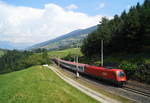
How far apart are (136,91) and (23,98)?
65.3 ft

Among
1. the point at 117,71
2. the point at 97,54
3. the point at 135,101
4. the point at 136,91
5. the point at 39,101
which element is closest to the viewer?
the point at 39,101

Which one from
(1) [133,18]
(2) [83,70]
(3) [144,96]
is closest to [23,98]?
(3) [144,96]

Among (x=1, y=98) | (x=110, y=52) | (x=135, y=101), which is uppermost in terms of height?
(x=110, y=52)

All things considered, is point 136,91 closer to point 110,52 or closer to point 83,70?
point 83,70

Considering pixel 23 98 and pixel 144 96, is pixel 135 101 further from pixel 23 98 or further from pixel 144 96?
pixel 23 98

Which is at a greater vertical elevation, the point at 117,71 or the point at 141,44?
the point at 141,44

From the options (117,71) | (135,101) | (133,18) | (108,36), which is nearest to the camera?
(135,101)

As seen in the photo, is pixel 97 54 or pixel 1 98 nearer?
pixel 1 98

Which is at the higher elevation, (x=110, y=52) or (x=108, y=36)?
(x=108, y=36)

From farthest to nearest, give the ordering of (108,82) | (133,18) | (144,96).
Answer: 1. (133,18)
2. (108,82)
3. (144,96)

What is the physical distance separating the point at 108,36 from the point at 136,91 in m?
38.8

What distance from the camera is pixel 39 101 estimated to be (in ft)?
53.5

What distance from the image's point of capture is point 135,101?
76.5 ft

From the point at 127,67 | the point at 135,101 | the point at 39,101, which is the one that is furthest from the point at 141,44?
the point at 39,101
